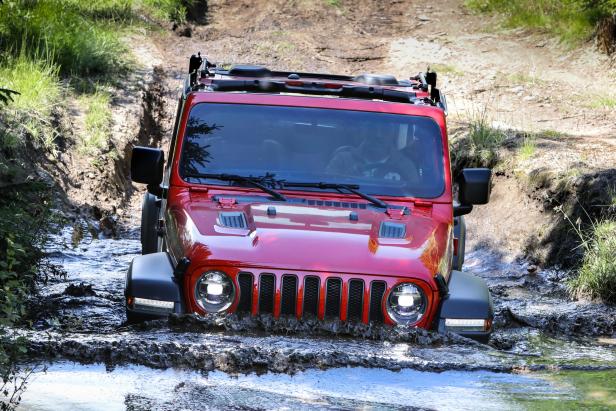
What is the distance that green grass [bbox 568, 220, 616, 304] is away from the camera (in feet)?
30.2

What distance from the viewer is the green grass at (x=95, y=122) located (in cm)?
1321

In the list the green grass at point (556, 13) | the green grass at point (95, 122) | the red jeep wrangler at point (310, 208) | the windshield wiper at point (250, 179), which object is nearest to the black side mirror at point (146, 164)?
the red jeep wrangler at point (310, 208)

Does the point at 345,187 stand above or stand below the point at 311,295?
above

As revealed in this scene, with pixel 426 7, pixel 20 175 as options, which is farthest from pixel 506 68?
pixel 20 175

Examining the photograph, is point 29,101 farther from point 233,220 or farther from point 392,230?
point 392,230

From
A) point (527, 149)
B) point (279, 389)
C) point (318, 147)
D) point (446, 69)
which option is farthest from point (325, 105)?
point (446, 69)

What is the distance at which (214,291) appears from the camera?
6.02 meters

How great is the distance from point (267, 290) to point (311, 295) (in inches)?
8.7

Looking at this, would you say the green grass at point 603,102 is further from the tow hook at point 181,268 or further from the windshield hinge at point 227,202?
the tow hook at point 181,268

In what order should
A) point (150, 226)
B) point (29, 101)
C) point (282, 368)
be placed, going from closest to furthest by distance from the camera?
1. point (282, 368)
2. point (150, 226)
3. point (29, 101)

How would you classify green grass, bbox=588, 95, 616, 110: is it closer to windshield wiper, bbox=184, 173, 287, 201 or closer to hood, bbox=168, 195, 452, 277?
hood, bbox=168, 195, 452, 277

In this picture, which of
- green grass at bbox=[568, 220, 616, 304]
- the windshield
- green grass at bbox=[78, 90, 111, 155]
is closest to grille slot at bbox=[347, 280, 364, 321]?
the windshield

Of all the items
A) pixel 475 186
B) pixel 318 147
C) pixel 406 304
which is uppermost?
pixel 318 147

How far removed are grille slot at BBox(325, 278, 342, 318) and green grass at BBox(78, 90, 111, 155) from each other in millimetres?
7551
